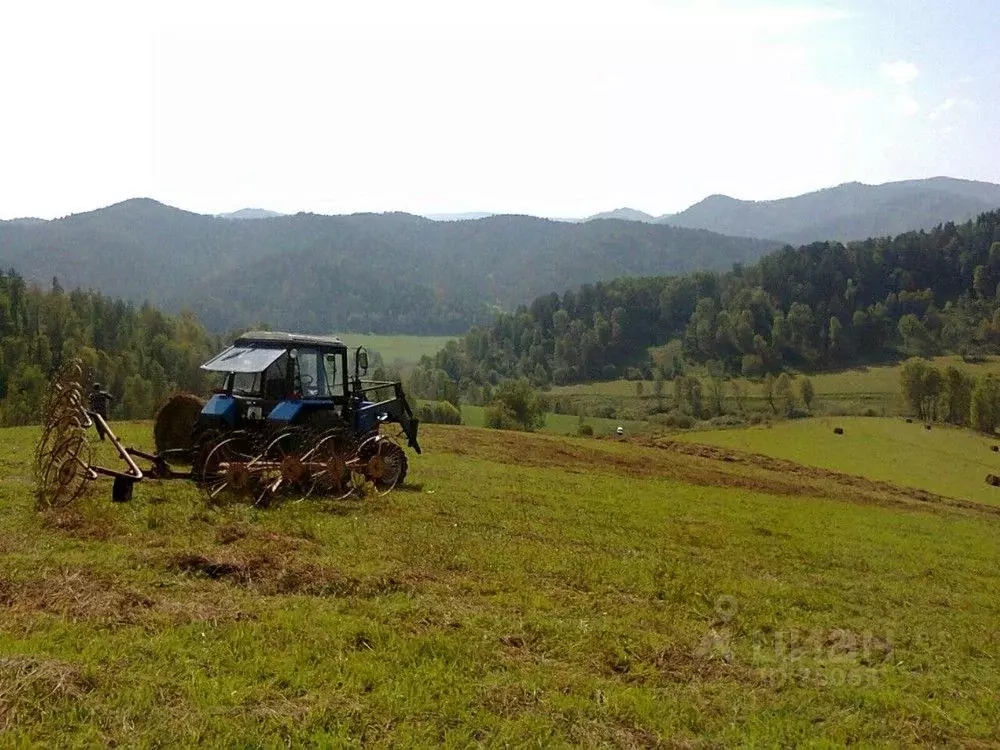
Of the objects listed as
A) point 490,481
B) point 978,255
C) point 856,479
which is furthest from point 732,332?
point 490,481

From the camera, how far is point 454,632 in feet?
23.4

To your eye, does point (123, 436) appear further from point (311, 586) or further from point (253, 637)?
point (253, 637)

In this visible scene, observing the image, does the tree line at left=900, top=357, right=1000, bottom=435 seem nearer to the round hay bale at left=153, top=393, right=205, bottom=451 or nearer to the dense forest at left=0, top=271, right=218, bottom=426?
the round hay bale at left=153, top=393, right=205, bottom=451

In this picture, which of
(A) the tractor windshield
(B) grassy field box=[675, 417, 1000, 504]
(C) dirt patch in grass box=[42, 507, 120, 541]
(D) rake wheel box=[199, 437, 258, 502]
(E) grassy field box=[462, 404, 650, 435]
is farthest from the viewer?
(E) grassy field box=[462, 404, 650, 435]

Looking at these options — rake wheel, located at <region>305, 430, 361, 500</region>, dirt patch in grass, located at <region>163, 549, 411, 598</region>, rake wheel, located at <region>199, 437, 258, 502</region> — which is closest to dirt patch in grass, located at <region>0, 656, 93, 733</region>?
dirt patch in grass, located at <region>163, 549, 411, 598</region>

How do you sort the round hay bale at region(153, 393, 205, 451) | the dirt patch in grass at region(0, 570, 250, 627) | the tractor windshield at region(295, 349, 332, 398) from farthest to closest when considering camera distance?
the round hay bale at region(153, 393, 205, 451)
the tractor windshield at region(295, 349, 332, 398)
the dirt patch in grass at region(0, 570, 250, 627)

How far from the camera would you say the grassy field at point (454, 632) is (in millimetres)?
5316

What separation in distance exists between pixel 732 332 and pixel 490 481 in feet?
527

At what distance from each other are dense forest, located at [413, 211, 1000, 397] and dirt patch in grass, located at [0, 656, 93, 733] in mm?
145944

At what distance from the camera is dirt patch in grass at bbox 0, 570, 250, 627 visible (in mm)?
6677

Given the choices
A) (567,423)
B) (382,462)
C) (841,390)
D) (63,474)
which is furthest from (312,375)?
(841,390)

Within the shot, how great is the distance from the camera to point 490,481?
66.6ft

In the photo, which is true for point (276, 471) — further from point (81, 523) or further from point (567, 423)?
point (567, 423)

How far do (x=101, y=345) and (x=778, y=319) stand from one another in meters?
136
